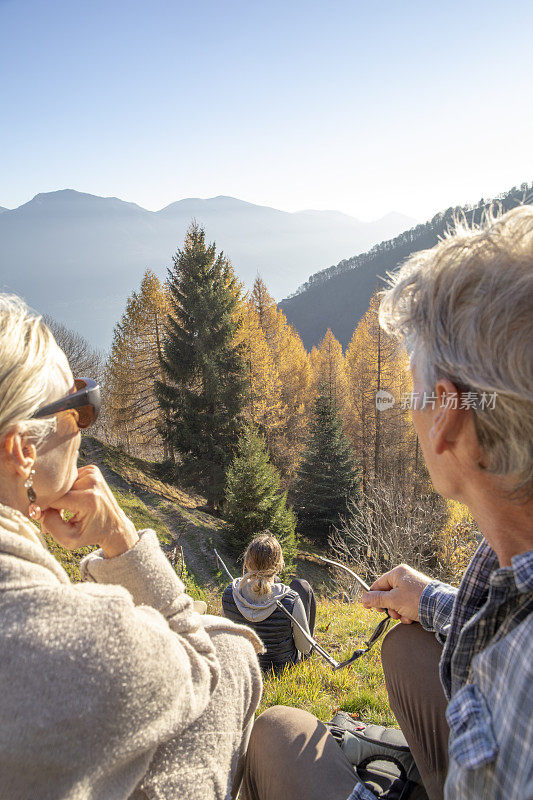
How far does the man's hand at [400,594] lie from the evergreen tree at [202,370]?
62.0ft

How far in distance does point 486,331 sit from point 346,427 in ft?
92.4

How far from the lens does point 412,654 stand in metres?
1.58

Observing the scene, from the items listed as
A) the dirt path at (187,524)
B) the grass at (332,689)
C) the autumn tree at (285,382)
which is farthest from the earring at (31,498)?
the autumn tree at (285,382)

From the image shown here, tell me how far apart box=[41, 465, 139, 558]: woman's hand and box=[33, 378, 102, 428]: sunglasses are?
0.66 ft

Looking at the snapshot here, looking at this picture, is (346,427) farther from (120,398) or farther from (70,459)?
(70,459)

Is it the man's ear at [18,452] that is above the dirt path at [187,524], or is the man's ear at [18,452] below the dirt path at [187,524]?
above

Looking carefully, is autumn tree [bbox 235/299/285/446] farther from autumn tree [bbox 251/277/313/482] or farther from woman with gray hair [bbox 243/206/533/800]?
woman with gray hair [bbox 243/206/533/800]

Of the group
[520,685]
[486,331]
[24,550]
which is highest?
[486,331]

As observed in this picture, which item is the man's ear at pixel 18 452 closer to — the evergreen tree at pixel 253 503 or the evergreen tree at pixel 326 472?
the evergreen tree at pixel 253 503

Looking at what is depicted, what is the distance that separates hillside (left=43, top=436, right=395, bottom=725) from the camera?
2.82 meters

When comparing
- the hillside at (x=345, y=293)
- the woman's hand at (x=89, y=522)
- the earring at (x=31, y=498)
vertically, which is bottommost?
the woman's hand at (x=89, y=522)

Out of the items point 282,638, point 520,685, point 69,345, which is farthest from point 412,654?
point 69,345

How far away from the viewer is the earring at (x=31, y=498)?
1195 millimetres

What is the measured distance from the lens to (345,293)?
332 ft
